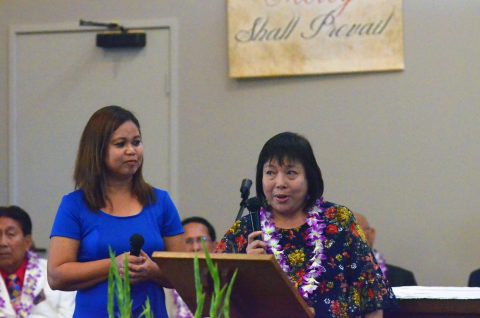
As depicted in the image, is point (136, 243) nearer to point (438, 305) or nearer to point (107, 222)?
point (107, 222)

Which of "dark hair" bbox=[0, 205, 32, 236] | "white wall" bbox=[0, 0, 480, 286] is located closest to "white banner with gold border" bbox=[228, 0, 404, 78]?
"white wall" bbox=[0, 0, 480, 286]

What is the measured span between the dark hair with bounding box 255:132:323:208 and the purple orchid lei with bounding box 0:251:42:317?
233 centimetres

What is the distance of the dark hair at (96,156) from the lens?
10.8 feet

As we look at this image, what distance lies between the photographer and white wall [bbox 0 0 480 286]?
6414 mm

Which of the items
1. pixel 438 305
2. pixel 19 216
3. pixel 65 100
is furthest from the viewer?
pixel 65 100

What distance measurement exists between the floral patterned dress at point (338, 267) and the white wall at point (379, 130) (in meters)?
3.32

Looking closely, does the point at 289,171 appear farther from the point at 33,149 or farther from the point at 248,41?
the point at 33,149

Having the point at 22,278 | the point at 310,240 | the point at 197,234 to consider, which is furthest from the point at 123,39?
the point at 310,240

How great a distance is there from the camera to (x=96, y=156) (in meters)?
3.30

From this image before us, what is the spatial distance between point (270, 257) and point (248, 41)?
164 inches

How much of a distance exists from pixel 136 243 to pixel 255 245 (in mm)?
374

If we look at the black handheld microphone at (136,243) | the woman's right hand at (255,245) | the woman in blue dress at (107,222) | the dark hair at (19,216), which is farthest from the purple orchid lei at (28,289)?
the woman's right hand at (255,245)

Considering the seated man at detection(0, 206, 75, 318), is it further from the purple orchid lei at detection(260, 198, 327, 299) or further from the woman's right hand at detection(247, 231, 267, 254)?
the woman's right hand at detection(247, 231, 267, 254)

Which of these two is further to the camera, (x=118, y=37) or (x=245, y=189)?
(x=118, y=37)
